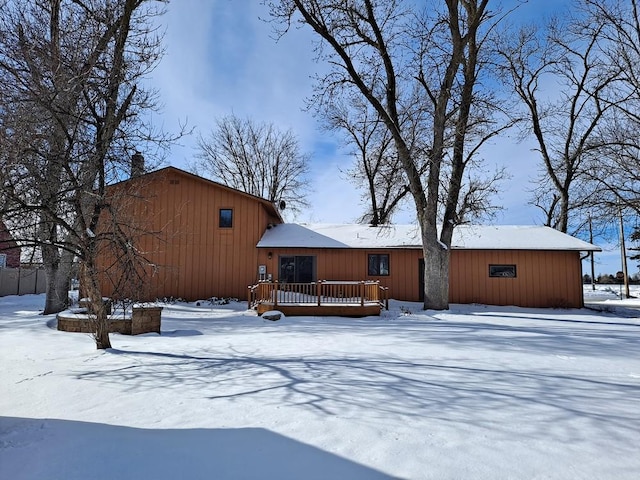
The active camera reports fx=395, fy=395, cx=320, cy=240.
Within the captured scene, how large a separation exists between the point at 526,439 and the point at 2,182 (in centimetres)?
534

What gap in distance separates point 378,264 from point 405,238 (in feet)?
6.02

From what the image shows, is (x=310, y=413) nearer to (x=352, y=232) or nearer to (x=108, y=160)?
(x=108, y=160)

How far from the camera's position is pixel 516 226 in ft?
65.5

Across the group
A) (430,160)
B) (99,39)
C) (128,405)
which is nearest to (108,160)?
(99,39)

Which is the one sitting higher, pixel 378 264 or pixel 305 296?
pixel 378 264

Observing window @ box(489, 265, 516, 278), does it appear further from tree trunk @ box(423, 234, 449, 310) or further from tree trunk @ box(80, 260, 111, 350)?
tree trunk @ box(80, 260, 111, 350)

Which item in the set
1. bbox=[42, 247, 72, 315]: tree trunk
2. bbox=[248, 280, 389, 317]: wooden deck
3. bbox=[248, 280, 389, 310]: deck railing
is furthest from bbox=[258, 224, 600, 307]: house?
bbox=[42, 247, 72, 315]: tree trunk

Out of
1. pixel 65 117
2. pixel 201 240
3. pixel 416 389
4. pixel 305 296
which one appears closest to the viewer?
pixel 416 389

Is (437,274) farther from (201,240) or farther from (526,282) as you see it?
(201,240)

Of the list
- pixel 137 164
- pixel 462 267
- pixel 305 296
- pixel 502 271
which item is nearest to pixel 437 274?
pixel 462 267

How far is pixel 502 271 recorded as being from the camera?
16.9 m

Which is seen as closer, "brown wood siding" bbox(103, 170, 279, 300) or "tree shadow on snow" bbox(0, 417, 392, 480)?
"tree shadow on snow" bbox(0, 417, 392, 480)

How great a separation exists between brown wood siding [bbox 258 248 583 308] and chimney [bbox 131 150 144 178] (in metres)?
8.35

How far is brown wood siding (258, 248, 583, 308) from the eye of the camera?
54.9 feet
